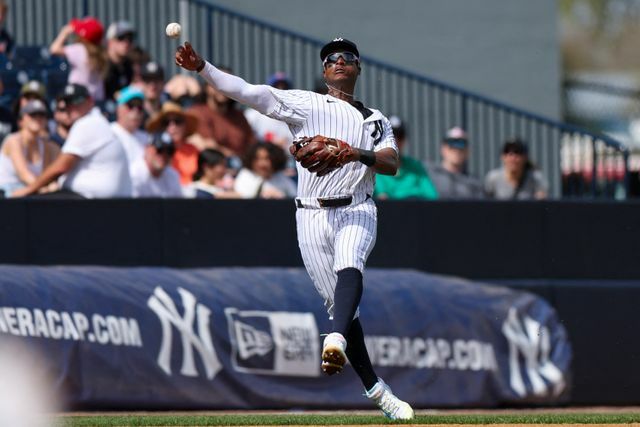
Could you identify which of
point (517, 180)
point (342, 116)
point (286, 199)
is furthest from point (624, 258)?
point (342, 116)

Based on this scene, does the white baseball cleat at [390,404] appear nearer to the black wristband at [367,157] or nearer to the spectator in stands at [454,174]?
the black wristband at [367,157]

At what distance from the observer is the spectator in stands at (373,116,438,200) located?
12.4 metres

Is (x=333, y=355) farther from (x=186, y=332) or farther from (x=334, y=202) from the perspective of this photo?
(x=186, y=332)

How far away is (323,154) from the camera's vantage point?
25.3 ft

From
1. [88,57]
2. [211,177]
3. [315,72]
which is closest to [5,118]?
[88,57]

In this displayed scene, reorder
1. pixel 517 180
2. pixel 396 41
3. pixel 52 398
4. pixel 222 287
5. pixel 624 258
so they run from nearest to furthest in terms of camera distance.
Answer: pixel 52 398
pixel 222 287
pixel 624 258
pixel 517 180
pixel 396 41

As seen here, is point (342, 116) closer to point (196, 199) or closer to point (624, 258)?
point (196, 199)

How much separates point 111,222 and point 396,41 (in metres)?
6.16

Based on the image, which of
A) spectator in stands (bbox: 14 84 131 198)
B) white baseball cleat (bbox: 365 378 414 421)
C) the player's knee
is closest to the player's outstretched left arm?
the player's knee

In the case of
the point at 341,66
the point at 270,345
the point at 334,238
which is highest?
the point at 341,66

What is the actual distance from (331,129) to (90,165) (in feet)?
13.1

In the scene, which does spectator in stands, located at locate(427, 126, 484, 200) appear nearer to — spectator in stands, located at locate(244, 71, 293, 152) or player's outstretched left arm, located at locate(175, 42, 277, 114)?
spectator in stands, located at locate(244, 71, 293, 152)

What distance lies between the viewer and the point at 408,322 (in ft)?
37.3

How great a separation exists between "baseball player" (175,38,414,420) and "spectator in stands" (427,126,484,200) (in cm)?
454
